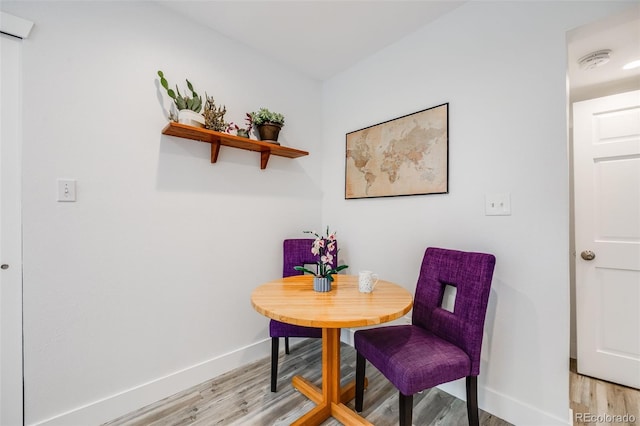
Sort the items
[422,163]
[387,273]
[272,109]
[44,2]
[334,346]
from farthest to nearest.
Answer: [272,109]
[387,273]
[422,163]
[334,346]
[44,2]

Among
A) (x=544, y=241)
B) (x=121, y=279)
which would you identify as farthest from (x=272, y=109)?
(x=544, y=241)

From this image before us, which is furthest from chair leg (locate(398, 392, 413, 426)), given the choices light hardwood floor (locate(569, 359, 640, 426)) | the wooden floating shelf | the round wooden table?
the wooden floating shelf

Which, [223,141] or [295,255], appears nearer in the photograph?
[223,141]

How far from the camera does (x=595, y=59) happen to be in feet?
5.37

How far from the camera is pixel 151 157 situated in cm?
172

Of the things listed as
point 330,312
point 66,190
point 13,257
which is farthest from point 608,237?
point 13,257

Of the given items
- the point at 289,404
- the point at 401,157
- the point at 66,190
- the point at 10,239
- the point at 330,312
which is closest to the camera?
the point at 330,312

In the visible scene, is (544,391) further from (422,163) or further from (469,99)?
(469,99)

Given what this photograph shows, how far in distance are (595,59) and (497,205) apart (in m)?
1.09

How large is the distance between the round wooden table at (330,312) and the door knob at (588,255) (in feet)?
4.74

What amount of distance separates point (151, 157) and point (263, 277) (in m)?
1.21

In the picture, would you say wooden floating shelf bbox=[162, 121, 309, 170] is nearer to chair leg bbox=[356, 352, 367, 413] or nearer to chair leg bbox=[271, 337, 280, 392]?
chair leg bbox=[271, 337, 280, 392]

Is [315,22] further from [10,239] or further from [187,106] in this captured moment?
[10,239]

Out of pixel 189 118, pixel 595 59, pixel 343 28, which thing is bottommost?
pixel 189 118
